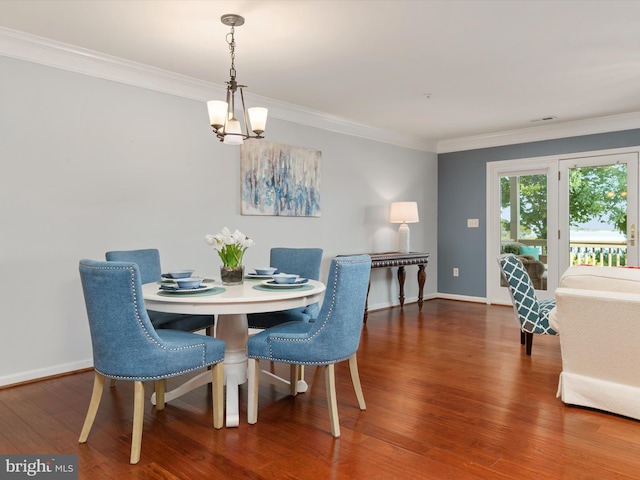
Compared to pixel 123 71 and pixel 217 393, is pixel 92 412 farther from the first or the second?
pixel 123 71

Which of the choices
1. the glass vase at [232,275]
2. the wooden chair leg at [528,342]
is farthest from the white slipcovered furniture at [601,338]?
the glass vase at [232,275]

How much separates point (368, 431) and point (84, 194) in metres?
2.62

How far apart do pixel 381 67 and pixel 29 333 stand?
3253mm

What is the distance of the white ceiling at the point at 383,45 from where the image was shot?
275cm

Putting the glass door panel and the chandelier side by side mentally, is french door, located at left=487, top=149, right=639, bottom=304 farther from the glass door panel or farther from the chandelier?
the chandelier

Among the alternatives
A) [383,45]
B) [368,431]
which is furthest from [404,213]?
[368,431]

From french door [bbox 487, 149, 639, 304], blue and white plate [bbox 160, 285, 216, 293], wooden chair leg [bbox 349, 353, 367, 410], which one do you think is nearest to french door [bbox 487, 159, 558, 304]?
french door [bbox 487, 149, 639, 304]

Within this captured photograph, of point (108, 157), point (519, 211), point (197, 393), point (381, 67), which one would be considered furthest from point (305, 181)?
point (519, 211)

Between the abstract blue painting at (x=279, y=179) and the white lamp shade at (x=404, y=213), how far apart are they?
3.93 ft

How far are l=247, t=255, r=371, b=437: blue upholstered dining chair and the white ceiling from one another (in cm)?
156

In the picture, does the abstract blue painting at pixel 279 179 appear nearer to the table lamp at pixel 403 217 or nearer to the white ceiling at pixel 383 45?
the white ceiling at pixel 383 45

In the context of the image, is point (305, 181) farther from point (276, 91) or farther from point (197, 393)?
point (197, 393)

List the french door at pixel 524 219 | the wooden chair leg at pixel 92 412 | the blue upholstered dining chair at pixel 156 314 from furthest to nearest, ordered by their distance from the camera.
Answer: the french door at pixel 524 219
the blue upholstered dining chair at pixel 156 314
the wooden chair leg at pixel 92 412

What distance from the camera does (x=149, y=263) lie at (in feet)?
10.9
